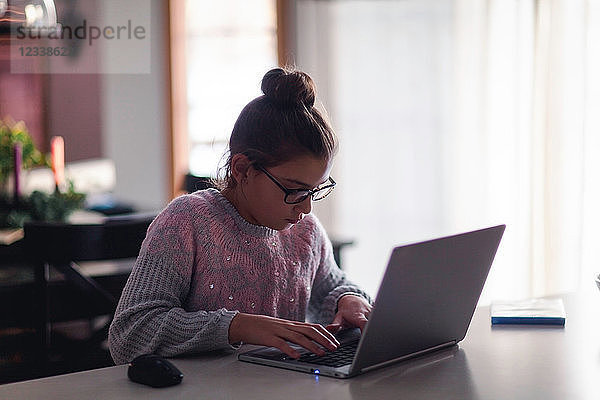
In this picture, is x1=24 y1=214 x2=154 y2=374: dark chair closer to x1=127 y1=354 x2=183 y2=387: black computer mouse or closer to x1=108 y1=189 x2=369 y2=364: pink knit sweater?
x1=108 y1=189 x2=369 y2=364: pink knit sweater

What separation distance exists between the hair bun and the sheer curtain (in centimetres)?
211

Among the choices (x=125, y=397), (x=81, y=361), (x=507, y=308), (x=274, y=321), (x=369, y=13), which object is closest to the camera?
(x=125, y=397)

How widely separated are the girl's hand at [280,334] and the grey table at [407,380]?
4cm

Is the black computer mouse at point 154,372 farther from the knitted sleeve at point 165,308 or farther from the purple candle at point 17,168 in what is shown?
the purple candle at point 17,168

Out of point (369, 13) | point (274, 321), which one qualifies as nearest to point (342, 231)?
point (369, 13)

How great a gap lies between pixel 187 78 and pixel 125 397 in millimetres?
3558

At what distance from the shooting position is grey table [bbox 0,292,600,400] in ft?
4.10

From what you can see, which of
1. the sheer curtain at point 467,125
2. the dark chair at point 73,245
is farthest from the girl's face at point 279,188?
the sheer curtain at point 467,125

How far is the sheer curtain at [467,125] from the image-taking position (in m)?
3.53

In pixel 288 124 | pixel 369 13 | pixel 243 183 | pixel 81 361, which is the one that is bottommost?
pixel 81 361

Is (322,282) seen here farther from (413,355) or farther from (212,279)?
(413,355)

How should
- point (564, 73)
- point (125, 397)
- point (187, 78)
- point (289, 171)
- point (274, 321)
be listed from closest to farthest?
point (125, 397) → point (274, 321) → point (289, 171) → point (564, 73) → point (187, 78)

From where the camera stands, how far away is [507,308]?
1.77 m

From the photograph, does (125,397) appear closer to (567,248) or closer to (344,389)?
(344,389)
